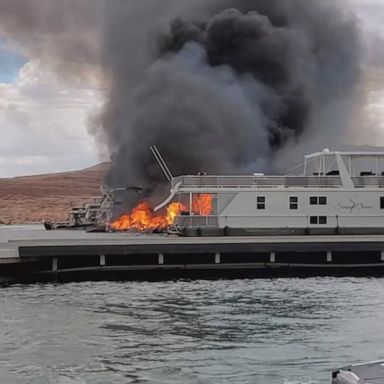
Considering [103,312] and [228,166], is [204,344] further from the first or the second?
[228,166]

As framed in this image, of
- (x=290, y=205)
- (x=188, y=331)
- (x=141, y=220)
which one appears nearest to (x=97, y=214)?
(x=141, y=220)

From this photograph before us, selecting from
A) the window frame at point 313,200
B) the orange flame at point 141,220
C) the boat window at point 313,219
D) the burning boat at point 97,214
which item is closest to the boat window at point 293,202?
the window frame at point 313,200

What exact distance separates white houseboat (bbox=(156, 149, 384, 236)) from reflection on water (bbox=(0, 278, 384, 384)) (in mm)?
14954

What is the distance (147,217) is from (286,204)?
4954 cm

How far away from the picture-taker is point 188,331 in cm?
2697

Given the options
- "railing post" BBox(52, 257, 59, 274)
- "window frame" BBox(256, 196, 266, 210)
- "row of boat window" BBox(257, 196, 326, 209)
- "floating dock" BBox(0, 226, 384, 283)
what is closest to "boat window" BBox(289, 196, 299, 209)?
"row of boat window" BBox(257, 196, 326, 209)

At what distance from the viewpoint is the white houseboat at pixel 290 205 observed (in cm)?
5488

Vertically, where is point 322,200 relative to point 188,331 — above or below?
above

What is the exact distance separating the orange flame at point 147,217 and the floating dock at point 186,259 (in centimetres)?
1410

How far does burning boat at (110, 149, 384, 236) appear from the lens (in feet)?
180

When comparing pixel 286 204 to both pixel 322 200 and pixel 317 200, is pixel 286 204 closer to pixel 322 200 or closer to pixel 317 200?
pixel 317 200

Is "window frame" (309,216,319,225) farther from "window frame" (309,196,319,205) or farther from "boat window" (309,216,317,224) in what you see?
"window frame" (309,196,319,205)

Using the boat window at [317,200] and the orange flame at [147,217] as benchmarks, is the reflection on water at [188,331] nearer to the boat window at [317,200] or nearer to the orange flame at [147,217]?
the boat window at [317,200]

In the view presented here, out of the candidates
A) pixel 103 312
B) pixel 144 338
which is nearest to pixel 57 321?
pixel 103 312
